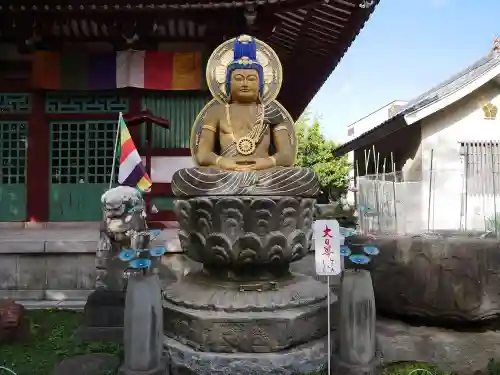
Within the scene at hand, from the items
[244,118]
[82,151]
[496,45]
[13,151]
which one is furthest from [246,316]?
[496,45]

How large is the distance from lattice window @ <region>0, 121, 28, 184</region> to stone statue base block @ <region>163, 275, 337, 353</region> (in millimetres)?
6056

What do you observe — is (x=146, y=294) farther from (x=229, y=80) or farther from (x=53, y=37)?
(x=53, y=37)

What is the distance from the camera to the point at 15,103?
8.88 metres

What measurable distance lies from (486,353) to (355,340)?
1.23 m

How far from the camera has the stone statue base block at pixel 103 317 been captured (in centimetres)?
468

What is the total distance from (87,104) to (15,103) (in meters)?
1.34

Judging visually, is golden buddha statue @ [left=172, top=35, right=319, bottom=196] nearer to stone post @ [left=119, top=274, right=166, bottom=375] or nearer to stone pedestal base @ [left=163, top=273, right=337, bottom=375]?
stone pedestal base @ [left=163, top=273, right=337, bottom=375]

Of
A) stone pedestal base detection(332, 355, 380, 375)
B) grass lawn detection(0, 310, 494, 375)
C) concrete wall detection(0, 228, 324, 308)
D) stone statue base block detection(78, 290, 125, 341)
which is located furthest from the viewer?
concrete wall detection(0, 228, 324, 308)

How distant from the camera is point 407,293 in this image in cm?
411

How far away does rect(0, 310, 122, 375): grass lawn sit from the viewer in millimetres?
4013

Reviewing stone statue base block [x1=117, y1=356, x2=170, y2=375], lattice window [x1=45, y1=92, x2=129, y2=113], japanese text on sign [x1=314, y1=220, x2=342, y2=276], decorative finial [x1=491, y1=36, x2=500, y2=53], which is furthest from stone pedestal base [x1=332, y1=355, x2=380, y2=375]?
decorative finial [x1=491, y1=36, x2=500, y2=53]

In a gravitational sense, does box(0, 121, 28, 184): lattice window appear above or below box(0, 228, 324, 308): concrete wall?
above

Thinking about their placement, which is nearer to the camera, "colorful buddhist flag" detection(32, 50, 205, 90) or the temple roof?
the temple roof

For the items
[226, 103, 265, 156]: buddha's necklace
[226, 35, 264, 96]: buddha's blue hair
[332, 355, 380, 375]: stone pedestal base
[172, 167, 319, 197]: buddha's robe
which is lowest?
[332, 355, 380, 375]: stone pedestal base
